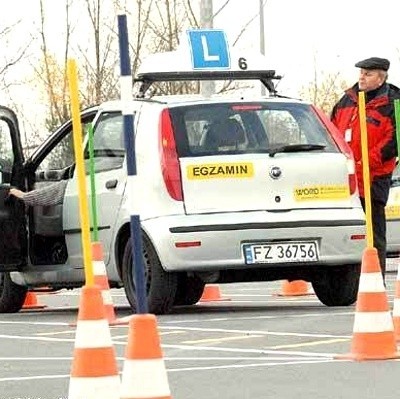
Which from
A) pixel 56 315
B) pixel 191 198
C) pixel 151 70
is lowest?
pixel 56 315

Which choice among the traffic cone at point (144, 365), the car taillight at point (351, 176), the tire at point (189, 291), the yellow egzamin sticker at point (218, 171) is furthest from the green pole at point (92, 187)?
the traffic cone at point (144, 365)

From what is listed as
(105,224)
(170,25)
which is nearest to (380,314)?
(105,224)

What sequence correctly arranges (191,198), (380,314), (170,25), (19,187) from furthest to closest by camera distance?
(170,25), (19,187), (191,198), (380,314)

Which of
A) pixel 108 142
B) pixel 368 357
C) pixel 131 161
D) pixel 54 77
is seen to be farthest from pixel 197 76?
pixel 54 77

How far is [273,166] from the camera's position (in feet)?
41.8

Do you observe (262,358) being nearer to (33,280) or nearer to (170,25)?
(33,280)

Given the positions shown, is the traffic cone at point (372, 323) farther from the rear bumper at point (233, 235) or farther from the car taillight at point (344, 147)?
the car taillight at point (344, 147)

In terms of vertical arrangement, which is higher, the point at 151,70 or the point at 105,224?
the point at 151,70

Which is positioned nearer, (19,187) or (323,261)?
(323,261)

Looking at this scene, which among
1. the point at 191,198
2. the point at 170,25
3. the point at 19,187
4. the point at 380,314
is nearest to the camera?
the point at 380,314

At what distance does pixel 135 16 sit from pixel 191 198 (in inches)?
801

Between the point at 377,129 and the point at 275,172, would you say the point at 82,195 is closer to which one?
the point at 275,172

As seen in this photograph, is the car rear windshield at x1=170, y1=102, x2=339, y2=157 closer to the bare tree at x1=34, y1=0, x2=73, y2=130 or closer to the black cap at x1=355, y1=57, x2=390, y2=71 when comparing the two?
the black cap at x1=355, y1=57, x2=390, y2=71

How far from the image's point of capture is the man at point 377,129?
1311 centimetres
